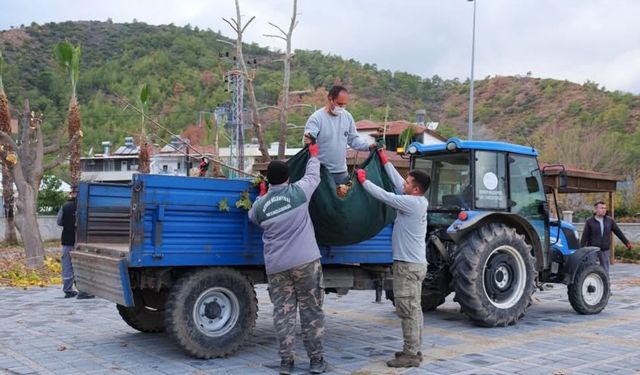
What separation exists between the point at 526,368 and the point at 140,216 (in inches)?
147

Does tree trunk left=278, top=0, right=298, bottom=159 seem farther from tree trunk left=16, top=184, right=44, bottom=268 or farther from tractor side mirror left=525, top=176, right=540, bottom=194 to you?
tree trunk left=16, top=184, right=44, bottom=268

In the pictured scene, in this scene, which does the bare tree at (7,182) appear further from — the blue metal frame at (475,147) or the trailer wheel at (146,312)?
the blue metal frame at (475,147)

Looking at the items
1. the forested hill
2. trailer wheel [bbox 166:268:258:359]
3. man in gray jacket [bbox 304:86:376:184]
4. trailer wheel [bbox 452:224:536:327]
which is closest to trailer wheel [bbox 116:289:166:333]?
trailer wheel [bbox 166:268:258:359]

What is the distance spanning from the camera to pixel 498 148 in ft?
28.0

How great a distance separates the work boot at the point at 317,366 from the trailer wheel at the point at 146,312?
198cm

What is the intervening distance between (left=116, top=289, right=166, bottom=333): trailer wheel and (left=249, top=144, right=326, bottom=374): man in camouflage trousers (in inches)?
67.7

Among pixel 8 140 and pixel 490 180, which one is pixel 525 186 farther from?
pixel 8 140

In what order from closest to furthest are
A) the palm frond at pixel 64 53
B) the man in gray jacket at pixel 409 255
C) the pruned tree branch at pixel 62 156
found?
the man in gray jacket at pixel 409 255 < the pruned tree branch at pixel 62 156 < the palm frond at pixel 64 53

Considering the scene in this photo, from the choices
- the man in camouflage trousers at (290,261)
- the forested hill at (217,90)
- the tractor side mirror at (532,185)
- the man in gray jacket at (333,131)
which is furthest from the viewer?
the forested hill at (217,90)

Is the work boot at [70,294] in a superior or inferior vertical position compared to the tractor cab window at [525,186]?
inferior

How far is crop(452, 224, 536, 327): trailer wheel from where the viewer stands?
7.82 m

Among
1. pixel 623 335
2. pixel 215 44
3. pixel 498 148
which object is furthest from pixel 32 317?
pixel 215 44

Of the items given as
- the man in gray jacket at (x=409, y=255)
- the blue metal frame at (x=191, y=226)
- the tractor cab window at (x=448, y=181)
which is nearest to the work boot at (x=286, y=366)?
the man in gray jacket at (x=409, y=255)

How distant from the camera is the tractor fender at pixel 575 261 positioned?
355 inches
